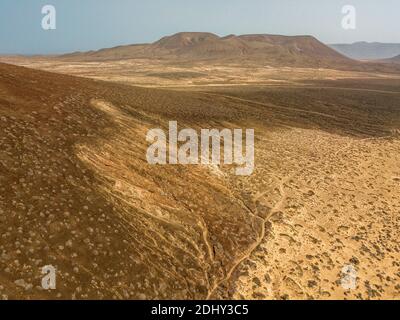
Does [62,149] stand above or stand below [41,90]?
below

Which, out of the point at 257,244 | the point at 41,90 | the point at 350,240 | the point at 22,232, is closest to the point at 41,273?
the point at 22,232
